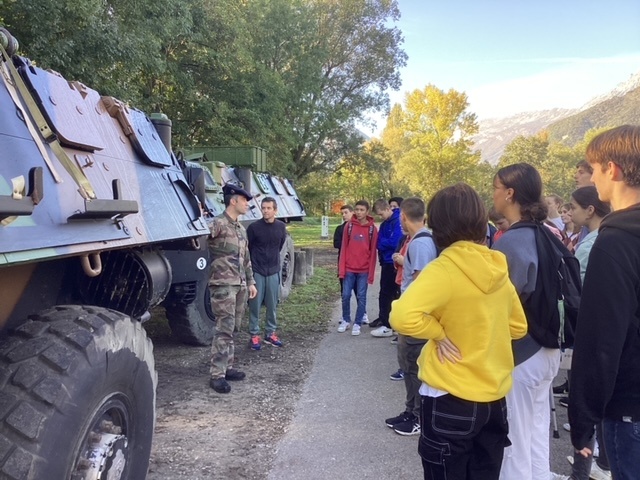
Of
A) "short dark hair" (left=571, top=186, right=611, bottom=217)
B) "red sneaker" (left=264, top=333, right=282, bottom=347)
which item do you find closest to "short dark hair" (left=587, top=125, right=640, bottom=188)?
"short dark hair" (left=571, top=186, right=611, bottom=217)

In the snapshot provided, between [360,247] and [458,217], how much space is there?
464 cm

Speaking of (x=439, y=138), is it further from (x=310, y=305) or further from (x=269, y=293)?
(x=269, y=293)

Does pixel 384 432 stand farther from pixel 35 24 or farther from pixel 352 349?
pixel 35 24

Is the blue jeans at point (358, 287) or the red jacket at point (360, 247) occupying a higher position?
the red jacket at point (360, 247)

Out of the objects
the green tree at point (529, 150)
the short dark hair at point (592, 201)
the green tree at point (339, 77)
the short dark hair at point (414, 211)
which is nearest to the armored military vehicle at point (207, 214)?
the short dark hair at point (414, 211)

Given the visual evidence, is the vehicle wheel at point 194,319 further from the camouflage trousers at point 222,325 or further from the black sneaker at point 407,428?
the black sneaker at point 407,428

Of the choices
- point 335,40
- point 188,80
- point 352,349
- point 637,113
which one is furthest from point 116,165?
point 637,113

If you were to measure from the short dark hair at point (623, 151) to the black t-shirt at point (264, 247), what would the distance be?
4.59 metres

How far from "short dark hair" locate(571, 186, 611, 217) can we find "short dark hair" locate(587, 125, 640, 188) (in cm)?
206

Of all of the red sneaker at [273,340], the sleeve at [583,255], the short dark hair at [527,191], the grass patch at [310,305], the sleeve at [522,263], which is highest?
the short dark hair at [527,191]

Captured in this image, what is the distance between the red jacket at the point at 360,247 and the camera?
6.91m

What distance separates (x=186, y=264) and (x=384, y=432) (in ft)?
7.84

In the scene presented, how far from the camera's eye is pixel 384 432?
3977 mm

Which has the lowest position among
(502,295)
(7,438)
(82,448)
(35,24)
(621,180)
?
(82,448)
